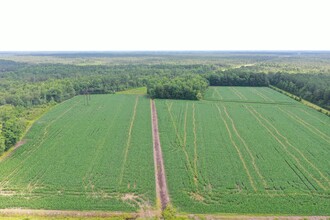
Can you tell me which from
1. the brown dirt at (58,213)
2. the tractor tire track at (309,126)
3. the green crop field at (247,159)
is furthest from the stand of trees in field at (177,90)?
the brown dirt at (58,213)

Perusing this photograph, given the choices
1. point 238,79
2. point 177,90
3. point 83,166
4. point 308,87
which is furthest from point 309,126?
point 238,79

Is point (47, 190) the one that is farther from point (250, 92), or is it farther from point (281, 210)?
point (250, 92)

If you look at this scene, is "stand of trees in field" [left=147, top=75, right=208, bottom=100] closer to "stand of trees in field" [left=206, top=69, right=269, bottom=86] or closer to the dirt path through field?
"stand of trees in field" [left=206, top=69, right=269, bottom=86]

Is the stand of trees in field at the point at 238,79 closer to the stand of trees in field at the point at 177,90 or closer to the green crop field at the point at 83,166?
the stand of trees in field at the point at 177,90

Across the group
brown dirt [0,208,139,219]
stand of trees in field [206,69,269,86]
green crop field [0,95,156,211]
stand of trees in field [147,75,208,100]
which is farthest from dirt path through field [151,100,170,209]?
stand of trees in field [206,69,269,86]

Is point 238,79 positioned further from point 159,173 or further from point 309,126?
point 159,173

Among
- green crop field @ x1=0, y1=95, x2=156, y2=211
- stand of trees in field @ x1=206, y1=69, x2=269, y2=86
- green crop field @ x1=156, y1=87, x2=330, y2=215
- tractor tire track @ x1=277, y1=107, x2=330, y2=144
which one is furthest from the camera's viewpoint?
stand of trees in field @ x1=206, y1=69, x2=269, y2=86

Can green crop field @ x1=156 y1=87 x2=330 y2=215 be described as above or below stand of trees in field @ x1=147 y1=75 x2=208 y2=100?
below
